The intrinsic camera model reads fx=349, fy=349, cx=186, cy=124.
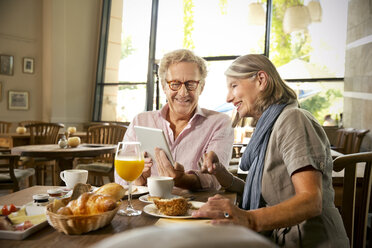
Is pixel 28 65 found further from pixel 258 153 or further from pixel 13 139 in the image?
pixel 258 153

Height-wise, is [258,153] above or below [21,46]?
below

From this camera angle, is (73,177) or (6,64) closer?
(73,177)

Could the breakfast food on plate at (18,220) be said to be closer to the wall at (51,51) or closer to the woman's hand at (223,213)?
the woman's hand at (223,213)

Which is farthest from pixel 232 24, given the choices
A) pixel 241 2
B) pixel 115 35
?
pixel 115 35

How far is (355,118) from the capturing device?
→ 463cm

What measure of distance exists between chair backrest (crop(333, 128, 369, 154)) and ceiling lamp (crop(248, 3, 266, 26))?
7.94 feet

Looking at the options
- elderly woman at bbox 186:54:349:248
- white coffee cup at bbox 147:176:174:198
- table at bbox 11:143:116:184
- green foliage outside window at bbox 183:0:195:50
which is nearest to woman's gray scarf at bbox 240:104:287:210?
elderly woman at bbox 186:54:349:248

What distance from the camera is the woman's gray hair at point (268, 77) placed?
4.15ft

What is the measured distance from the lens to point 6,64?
663cm

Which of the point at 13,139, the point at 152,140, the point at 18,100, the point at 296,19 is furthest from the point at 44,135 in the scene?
the point at 296,19

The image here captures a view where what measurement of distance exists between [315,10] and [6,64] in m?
5.59

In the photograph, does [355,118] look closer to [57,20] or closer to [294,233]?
[294,233]

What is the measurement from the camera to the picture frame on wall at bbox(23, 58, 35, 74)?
6.80 m

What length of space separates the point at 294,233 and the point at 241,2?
5.35 meters
